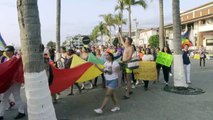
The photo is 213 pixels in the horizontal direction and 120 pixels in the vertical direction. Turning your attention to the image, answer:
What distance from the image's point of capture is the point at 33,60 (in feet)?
18.6

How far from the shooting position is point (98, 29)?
233 feet

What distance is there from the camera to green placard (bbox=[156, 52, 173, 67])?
1184 centimetres

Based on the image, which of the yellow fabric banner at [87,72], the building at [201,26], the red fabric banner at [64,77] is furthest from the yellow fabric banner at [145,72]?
the building at [201,26]

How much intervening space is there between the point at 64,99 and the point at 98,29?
61781mm

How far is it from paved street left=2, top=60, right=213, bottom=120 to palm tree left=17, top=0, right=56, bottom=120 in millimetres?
1630

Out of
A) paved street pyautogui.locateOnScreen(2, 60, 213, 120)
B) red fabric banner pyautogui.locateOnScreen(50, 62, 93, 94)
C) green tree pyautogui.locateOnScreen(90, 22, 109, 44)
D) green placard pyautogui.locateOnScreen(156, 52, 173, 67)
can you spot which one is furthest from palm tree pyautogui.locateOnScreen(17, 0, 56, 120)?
green tree pyautogui.locateOnScreen(90, 22, 109, 44)

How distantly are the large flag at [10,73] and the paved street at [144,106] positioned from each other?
3.05 ft

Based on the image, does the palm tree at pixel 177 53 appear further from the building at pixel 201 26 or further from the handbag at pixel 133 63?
the building at pixel 201 26

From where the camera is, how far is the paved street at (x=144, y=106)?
7.28 m

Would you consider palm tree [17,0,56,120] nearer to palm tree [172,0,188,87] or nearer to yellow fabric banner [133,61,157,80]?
yellow fabric banner [133,61,157,80]

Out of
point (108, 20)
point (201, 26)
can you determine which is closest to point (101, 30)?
point (108, 20)

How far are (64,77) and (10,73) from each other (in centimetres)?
143

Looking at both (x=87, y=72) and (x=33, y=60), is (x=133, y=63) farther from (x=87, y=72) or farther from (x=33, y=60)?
(x=33, y=60)

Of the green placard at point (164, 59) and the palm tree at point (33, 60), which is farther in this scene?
the green placard at point (164, 59)
